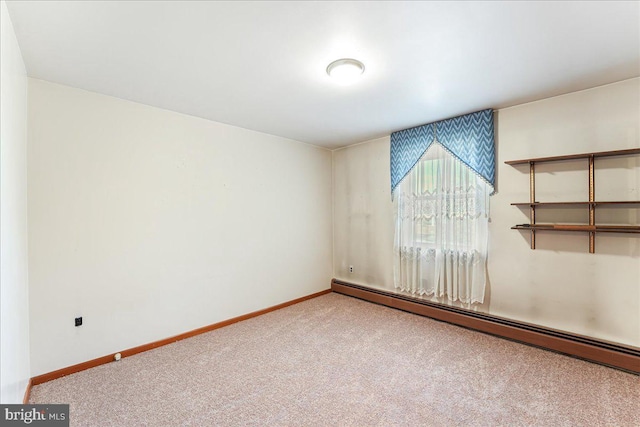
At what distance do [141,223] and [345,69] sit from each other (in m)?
2.38

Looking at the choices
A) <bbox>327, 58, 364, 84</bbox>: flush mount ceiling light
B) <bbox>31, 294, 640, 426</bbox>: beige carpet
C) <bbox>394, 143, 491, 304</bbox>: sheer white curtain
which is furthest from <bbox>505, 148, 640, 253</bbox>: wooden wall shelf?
<bbox>327, 58, 364, 84</bbox>: flush mount ceiling light

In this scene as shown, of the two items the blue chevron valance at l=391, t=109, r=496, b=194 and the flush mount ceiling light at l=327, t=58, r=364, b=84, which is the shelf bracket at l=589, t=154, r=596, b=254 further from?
the flush mount ceiling light at l=327, t=58, r=364, b=84

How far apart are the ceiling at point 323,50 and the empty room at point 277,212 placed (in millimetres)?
18

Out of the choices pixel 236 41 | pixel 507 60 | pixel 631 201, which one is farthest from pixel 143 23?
pixel 631 201

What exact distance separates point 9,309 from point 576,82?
4.41 m

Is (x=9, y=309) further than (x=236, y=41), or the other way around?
(x=236, y=41)

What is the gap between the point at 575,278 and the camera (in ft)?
8.57

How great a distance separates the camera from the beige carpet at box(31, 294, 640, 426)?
1.80m

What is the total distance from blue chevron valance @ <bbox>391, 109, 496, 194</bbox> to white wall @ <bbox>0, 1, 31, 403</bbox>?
143 inches

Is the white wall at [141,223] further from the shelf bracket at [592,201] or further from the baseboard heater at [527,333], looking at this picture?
the shelf bracket at [592,201]

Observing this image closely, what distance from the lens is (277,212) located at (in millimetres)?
3973

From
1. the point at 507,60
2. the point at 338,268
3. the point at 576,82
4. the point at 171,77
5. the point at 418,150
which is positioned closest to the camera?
the point at 507,60

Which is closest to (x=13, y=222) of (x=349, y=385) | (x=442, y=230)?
(x=349, y=385)

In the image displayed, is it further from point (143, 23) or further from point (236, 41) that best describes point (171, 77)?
point (236, 41)
